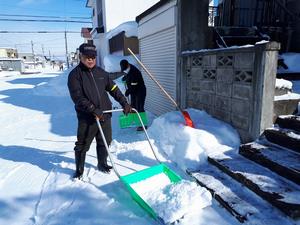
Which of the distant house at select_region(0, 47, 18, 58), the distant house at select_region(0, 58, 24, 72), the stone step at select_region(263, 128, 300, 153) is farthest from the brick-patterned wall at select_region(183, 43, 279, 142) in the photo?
the distant house at select_region(0, 47, 18, 58)

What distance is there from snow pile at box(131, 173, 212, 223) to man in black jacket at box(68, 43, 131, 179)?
1.01m

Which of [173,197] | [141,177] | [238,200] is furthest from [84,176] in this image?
[238,200]

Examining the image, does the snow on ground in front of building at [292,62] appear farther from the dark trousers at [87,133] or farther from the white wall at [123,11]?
the white wall at [123,11]

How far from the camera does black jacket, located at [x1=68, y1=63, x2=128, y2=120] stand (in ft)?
10.8

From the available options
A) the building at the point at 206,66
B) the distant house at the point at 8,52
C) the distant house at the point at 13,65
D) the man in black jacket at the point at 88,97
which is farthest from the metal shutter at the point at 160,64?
the distant house at the point at 8,52

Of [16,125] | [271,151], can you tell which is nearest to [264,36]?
[271,151]

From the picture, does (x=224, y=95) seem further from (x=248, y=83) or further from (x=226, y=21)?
(x=226, y=21)

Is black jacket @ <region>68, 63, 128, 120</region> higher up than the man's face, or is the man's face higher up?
the man's face

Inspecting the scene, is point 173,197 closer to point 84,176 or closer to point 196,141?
point 196,141

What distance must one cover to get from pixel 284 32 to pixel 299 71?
74.5 inches

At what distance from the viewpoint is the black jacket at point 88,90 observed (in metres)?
3.29

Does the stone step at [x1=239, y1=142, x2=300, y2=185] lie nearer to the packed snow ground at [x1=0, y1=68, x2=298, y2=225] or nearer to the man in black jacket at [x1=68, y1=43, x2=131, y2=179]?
the packed snow ground at [x1=0, y1=68, x2=298, y2=225]

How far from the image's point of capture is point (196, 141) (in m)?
3.97

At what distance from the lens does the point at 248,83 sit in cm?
374
